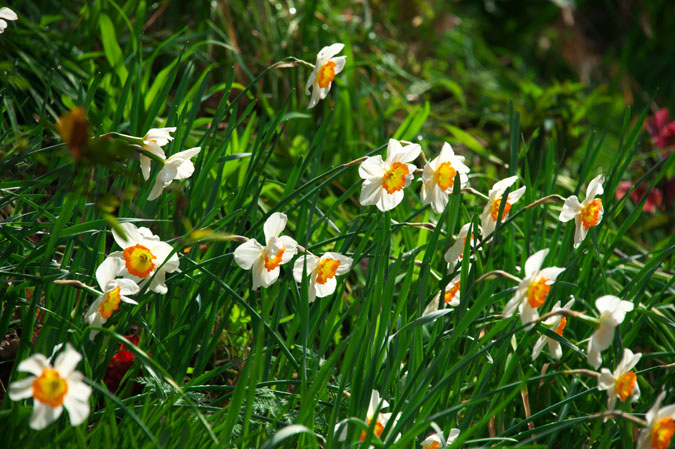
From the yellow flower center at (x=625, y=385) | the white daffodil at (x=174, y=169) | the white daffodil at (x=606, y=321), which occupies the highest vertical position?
the white daffodil at (x=174, y=169)

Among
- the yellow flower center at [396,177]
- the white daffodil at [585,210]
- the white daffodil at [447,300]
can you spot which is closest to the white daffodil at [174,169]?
the yellow flower center at [396,177]

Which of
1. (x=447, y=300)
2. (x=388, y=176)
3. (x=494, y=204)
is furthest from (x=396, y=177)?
(x=447, y=300)

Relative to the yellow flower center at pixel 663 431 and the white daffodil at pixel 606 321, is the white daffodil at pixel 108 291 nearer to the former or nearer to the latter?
the white daffodil at pixel 606 321

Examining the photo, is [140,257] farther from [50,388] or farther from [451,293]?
[451,293]

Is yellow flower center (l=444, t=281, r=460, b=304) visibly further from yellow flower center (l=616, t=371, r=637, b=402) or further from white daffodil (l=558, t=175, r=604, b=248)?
yellow flower center (l=616, t=371, r=637, b=402)

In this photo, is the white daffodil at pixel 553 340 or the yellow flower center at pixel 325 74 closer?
the white daffodil at pixel 553 340

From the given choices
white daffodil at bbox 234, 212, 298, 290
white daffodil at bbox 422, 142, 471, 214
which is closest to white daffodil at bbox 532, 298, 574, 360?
white daffodil at bbox 422, 142, 471, 214
